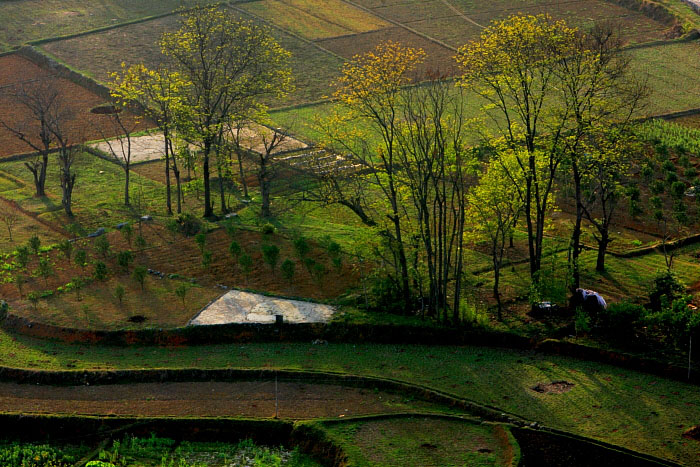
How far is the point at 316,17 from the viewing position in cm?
8100

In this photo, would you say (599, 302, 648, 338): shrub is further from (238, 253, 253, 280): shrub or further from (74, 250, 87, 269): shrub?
(74, 250, 87, 269): shrub

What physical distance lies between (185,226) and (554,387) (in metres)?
21.1

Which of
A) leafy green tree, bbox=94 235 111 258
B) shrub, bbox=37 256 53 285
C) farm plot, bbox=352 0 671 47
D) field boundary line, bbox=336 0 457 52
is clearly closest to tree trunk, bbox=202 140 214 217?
leafy green tree, bbox=94 235 111 258

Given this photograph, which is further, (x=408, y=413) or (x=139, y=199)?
(x=139, y=199)

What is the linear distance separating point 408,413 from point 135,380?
961 cm

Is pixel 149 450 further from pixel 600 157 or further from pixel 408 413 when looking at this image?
pixel 600 157

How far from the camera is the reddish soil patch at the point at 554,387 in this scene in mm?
28062

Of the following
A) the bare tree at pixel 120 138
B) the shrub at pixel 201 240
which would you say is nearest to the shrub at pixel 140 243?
the shrub at pixel 201 240

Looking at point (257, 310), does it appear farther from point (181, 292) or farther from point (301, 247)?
point (301, 247)

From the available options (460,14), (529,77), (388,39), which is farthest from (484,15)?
(529,77)

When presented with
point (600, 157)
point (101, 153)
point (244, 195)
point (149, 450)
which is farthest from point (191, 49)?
point (149, 450)

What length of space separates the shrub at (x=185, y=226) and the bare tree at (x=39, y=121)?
10.3m

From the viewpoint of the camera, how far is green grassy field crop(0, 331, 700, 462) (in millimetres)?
25953

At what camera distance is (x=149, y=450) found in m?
26.5
